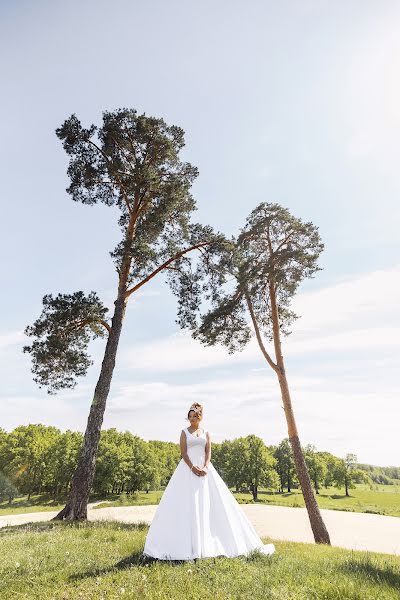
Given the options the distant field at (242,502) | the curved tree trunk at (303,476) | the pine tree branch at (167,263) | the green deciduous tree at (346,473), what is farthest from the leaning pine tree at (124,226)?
the green deciduous tree at (346,473)

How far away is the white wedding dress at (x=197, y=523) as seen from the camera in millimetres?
5781

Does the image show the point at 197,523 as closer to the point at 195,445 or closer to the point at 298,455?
the point at 195,445

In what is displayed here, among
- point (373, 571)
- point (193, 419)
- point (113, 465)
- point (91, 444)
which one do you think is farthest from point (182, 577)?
point (113, 465)

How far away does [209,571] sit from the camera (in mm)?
5035

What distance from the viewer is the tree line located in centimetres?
5606

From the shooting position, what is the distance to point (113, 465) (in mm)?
56000

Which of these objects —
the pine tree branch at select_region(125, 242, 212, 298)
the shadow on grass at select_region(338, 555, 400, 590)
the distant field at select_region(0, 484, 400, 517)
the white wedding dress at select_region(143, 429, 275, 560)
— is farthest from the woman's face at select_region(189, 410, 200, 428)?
the distant field at select_region(0, 484, 400, 517)

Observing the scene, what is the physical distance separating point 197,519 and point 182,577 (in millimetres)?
1167

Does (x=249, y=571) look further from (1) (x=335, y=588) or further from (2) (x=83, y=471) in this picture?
(2) (x=83, y=471)

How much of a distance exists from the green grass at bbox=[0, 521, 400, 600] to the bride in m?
0.21

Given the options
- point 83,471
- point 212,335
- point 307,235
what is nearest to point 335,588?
point 83,471

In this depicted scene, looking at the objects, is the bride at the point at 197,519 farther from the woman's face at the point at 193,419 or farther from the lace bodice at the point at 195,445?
the woman's face at the point at 193,419

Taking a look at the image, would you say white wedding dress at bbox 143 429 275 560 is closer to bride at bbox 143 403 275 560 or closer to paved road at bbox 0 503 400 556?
bride at bbox 143 403 275 560

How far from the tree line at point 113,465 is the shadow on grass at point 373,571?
44818mm
